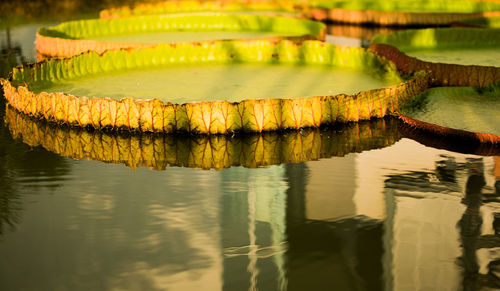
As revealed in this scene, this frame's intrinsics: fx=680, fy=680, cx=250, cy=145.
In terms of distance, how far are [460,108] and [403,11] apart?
5.59 metres

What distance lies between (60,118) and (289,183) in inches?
56.5

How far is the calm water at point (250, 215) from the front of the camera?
2064 millimetres

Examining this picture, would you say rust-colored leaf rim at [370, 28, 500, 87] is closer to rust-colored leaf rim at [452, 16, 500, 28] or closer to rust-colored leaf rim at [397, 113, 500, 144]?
rust-colored leaf rim at [397, 113, 500, 144]

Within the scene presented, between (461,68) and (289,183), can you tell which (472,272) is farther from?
(461,68)

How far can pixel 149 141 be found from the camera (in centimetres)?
333

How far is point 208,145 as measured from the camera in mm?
3262

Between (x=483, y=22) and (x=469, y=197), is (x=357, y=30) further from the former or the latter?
(x=469, y=197)

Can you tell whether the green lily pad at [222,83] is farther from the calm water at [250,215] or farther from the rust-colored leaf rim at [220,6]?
the rust-colored leaf rim at [220,6]

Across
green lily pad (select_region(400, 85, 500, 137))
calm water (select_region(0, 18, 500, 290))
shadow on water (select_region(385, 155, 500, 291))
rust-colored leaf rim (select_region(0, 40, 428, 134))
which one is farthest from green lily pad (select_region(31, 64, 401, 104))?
shadow on water (select_region(385, 155, 500, 291))

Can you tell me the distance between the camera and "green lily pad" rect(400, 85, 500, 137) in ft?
11.2

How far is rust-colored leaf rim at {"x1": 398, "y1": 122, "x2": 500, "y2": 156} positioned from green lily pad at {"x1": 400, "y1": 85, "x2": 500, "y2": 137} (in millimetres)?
95

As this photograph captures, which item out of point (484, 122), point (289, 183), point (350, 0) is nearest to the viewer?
point (289, 183)

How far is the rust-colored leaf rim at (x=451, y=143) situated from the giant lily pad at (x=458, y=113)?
0.02 metres

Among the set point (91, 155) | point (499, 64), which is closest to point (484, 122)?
point (499, 64)
